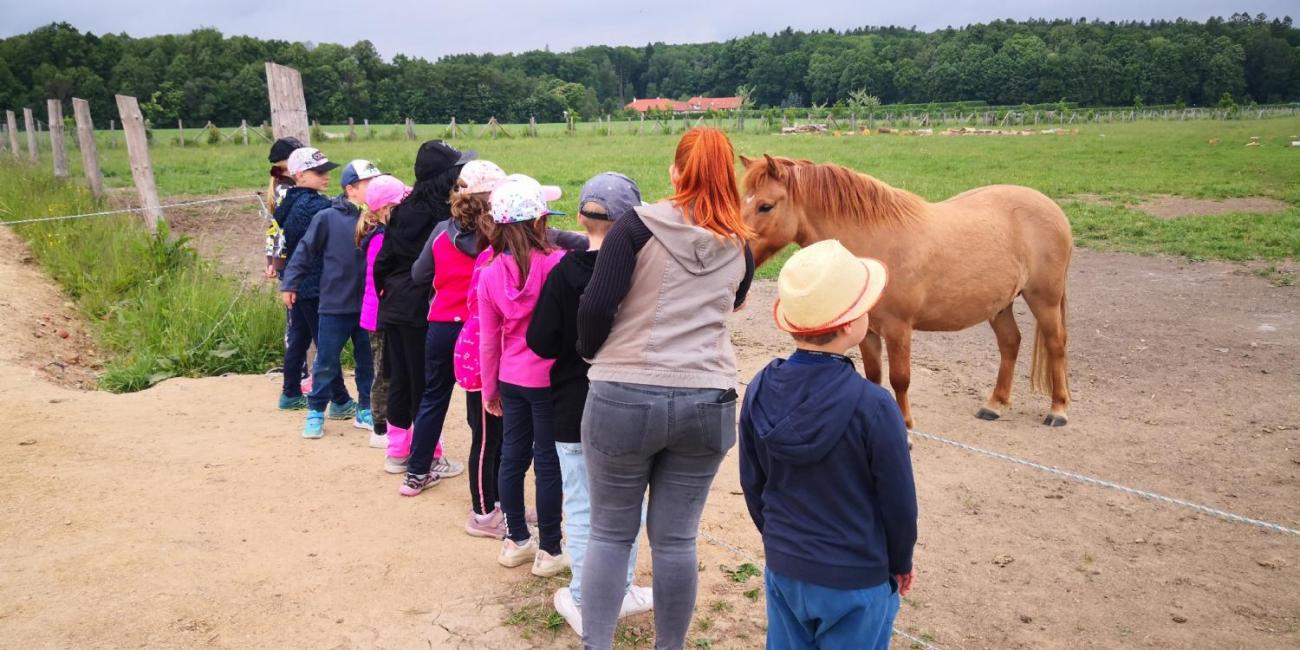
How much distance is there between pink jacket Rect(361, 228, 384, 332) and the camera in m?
5.17

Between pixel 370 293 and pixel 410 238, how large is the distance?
73cm

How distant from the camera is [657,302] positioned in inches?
113

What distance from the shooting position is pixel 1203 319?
8.84 m

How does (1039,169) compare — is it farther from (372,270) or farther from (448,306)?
(448,306)

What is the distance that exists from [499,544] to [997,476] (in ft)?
9.88

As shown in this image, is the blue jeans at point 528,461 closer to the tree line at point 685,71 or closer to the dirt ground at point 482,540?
the dirt ground at point 482,540

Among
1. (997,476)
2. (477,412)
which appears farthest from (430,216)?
(997,476)

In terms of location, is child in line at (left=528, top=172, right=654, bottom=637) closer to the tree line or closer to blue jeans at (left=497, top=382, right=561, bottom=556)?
blue jeans at (left=497, top=382, right=561, bottom=556)

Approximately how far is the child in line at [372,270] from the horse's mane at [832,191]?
220 centimetres

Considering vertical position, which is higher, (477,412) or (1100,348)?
(477,412)

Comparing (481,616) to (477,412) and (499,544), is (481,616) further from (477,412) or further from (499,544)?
(477,412)

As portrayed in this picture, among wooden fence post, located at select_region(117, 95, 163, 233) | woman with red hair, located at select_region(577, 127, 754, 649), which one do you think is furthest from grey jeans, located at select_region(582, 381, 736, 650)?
wooden fence post, located at select_region(117, 95, 163, 233)

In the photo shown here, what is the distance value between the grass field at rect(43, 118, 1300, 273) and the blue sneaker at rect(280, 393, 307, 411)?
8.40 m

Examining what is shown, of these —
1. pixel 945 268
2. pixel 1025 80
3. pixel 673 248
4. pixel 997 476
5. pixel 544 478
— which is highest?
pixel 1025 80
